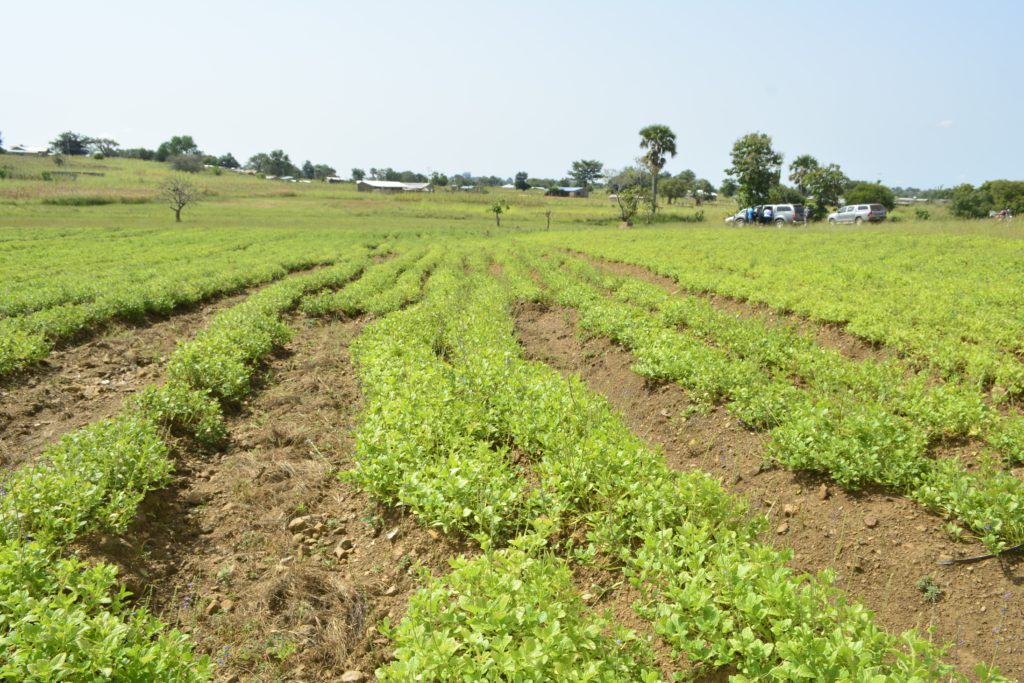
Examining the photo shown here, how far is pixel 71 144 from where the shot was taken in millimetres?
163500

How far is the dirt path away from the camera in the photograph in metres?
3.90

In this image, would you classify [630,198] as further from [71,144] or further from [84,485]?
[71,144]

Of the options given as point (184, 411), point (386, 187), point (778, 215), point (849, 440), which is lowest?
point (184, 411)

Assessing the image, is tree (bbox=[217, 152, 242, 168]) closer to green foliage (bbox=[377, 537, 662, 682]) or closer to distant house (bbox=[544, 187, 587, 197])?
distant house (bbox=[544, 187, 587, 197])

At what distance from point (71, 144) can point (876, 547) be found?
224247 mm

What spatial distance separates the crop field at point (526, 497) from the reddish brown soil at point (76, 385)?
70 millimetres

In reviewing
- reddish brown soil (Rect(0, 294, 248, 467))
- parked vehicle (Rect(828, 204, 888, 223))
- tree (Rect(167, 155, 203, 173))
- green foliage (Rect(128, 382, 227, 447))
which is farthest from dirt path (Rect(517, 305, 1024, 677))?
tree (Rect(167, 155, 203, 173))

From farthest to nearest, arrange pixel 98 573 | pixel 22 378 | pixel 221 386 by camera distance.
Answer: pixel 22 378
pixel 221 386
pixel 98 573

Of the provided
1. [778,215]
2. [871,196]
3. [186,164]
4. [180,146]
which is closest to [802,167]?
[871,196]

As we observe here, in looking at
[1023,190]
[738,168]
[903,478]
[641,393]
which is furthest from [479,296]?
[1023,190]

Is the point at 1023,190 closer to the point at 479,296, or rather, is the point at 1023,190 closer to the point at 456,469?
the point at 479,296

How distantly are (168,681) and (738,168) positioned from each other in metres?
83.1

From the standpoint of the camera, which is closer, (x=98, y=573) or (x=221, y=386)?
(x=98, y=573)

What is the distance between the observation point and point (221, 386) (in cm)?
858
